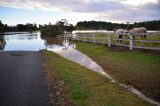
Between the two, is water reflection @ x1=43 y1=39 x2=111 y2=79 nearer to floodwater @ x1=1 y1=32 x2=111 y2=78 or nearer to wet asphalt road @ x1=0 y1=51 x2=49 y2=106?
floodwater @ x1=1 y1=32 x2=111 y2=78

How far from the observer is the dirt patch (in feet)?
23.4

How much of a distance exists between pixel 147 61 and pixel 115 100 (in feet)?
22.4

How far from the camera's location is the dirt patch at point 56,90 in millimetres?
7117

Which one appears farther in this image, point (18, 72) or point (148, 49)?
point (148, 49)

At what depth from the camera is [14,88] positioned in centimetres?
862

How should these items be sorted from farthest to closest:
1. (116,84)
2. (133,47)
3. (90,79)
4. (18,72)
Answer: (133,47) < (18,72) < (90,79) < (116,84)

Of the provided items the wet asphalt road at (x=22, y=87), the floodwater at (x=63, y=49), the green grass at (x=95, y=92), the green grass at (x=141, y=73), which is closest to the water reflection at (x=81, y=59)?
the floodwater at (x=63, y=49)

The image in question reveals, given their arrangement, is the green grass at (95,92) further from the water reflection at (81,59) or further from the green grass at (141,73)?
the water reflection at (81,59)

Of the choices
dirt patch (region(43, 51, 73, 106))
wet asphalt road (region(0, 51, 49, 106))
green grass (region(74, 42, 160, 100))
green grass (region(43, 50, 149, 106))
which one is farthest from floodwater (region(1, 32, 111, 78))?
wet asphalt road (region(0, 51, 49, 106))

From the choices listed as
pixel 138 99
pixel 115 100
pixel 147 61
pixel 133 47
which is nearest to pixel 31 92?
pixel 115 100

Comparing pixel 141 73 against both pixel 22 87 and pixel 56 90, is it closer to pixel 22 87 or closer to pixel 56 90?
pixel 56 90

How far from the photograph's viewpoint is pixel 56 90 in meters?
8.38

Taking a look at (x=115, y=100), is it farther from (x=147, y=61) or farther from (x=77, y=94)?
(x=147, y=61)

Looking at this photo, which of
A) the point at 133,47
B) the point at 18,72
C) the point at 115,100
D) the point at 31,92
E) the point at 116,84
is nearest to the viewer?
the point at 115,100
